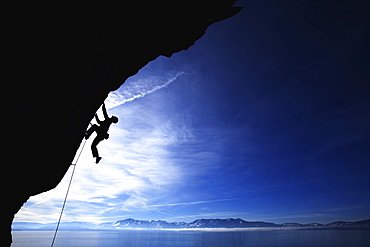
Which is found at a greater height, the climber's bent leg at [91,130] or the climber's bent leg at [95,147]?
the climber's bent leg at [91,130]

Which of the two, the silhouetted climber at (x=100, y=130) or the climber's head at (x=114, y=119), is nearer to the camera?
the silhouetted climber at (x=100, y=130)

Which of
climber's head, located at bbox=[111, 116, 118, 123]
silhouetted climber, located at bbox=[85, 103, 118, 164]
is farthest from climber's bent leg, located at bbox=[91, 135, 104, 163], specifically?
climber's head, located at bbox=[111, 116, 118, 123]

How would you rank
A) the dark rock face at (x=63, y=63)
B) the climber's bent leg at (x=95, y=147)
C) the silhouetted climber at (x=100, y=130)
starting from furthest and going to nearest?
the climber's bent leg at (x=95, y=147) < the silhouetted climber at (x=100, y=130) < the dark rock face at (x=63, y=63)

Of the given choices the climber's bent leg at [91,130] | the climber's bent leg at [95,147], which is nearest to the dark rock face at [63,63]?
the climber's bent leg at [91,130]

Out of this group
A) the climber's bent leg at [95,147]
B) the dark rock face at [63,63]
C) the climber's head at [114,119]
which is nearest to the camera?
the dark rock face at [63,63]

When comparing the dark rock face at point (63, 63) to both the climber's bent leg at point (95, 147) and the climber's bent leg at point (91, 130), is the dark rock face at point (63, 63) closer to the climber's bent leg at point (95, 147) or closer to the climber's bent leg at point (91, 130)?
the climber's bent leg at point (91, 130)

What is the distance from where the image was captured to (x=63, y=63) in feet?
24.8

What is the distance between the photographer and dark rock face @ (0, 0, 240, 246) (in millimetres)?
6441

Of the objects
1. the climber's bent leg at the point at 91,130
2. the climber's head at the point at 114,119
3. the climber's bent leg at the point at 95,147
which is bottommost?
the climber's bent leg at the point at 95,147

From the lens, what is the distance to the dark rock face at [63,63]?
6441 mm

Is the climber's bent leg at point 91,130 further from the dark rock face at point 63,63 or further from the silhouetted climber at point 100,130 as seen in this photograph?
the dark rock face at point 63,63

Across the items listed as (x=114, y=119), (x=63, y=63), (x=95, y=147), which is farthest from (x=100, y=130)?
(x=63, y=63)

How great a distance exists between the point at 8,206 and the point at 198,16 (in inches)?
568

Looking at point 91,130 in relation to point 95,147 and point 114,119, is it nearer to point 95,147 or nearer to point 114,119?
point 95,147
